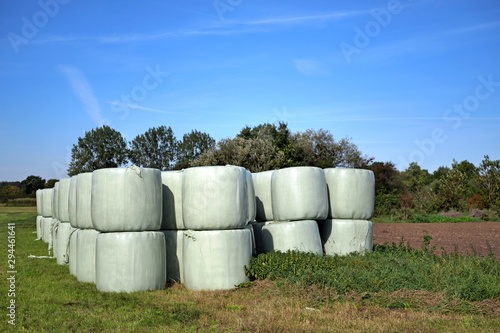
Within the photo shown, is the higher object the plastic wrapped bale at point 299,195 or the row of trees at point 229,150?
the row of trees at point 229,150

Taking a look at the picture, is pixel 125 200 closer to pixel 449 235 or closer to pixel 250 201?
pixel 250 201

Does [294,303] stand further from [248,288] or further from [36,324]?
[36,324]

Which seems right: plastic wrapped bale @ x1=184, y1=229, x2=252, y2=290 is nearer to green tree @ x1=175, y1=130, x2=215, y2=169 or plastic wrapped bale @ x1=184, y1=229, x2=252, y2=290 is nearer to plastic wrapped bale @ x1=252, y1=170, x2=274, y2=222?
plastic wrapped bale @ x1=252, y1=170, x2=274, y2=222

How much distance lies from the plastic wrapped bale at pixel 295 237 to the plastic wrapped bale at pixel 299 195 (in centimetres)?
17

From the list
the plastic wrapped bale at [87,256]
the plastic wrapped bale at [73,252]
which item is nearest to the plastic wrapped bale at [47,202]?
→ the plastic wrapped bale at [73,252]

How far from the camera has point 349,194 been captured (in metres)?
11.9

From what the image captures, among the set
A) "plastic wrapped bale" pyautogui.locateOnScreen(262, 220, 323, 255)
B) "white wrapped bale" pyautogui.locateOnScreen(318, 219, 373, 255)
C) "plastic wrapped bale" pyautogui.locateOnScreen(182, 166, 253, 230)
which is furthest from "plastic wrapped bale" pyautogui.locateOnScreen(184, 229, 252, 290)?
"white wrapped bale" pyautogui.locateOnScreen(318, 219, 373, 255)

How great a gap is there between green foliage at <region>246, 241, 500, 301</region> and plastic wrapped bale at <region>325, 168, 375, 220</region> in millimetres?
1383

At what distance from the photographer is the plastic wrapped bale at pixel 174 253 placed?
33.1 ft

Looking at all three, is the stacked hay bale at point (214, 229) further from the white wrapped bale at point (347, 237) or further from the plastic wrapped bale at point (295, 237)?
the white wrapped bale at point (347, 237)

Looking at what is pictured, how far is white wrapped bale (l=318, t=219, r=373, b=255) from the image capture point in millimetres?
11766

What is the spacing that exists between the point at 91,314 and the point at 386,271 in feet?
16.4

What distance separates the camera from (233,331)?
21.2ft

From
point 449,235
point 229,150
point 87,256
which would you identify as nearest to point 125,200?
point 87,256
